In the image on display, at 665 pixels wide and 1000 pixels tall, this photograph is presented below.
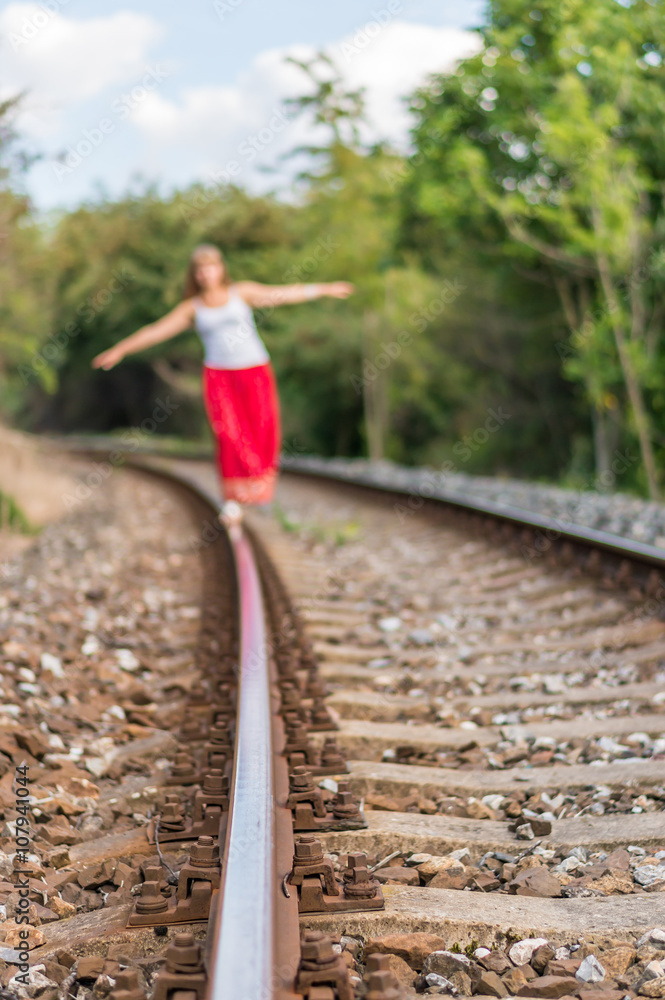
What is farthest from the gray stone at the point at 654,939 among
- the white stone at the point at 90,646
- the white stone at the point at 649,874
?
the white stone at the point at 90,646

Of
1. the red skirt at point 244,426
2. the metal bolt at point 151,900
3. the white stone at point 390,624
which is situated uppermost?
the red skirt at point 244,426

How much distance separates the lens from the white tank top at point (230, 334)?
20.5 ft

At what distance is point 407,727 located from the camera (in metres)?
3.73

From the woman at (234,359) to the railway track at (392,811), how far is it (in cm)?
147

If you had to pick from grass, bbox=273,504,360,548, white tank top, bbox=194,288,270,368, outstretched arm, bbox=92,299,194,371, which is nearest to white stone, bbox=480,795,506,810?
outstretched arm, bbox=92,299,194,371

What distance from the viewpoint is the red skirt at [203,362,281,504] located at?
22.5ft

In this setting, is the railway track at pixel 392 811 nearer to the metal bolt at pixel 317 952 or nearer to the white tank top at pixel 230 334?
the metal bolt at pixel 317 952

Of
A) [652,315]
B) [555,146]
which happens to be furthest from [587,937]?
[652,315]

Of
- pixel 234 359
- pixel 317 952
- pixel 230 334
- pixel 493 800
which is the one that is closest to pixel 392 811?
pixel 493 800

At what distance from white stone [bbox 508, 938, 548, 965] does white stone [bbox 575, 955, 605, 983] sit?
0.10 meters

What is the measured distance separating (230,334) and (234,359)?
12.3 inches

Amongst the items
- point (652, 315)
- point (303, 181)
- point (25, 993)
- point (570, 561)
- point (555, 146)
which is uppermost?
point (303, 181)

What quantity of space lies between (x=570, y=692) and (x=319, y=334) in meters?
22.7

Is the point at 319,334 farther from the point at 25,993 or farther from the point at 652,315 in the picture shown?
the point at 25,993
